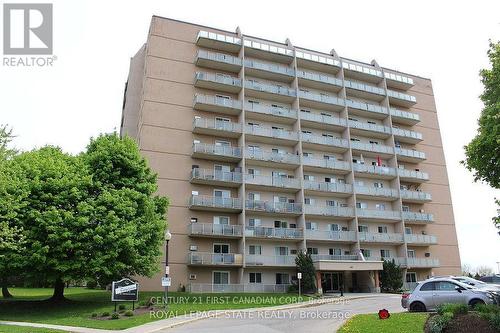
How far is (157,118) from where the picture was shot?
128 ft

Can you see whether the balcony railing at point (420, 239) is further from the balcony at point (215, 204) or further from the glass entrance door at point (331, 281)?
the balcony at point (215, 204)

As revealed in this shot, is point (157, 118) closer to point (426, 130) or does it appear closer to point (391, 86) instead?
point (391, 86)

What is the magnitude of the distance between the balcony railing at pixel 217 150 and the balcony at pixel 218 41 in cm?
1149

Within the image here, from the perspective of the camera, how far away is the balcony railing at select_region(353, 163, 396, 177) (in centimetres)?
4534

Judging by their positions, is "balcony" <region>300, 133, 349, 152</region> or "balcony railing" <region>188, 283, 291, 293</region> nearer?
"balcony railing" <region>188, 283, 291, 293</region>

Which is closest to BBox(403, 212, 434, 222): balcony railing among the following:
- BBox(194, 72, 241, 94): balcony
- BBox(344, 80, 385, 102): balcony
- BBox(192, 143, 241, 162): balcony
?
BBox(344, 80, 385, 102): balcony

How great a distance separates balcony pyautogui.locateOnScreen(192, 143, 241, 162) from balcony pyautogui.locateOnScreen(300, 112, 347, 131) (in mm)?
9192

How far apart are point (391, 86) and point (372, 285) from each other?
26.0 meters

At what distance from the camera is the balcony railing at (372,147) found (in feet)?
152

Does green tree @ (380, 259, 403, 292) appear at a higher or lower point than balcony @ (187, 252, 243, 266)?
lower

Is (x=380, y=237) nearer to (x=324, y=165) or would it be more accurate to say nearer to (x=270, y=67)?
(x=324, y=165)

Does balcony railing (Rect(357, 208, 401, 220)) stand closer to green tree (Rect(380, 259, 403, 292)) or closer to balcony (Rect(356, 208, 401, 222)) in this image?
balcony (Rect(356, 208, 401, 222))

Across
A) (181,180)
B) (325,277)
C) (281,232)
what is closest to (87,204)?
(181,180)

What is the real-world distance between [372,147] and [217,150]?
61.7 ft
